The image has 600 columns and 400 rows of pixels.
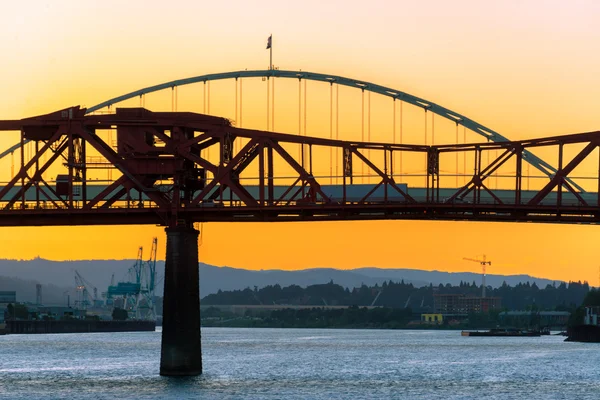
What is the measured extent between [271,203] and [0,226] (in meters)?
24.6

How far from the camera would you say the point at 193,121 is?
12194 centimetres

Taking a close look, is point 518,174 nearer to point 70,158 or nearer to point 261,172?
point 261,172

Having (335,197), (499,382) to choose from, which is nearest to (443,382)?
(499,382)

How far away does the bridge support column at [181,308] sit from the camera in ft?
382

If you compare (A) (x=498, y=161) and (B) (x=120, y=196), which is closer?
(A) (x=498, y=161)

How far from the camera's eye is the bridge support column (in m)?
116

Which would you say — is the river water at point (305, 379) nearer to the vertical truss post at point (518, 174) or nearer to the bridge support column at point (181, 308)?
the bridge support column at point (181, 308)

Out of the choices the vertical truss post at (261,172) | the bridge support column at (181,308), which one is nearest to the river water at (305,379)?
the bridge support column at (181,308)

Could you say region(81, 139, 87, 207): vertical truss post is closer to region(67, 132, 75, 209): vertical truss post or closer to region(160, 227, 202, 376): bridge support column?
region(67, 132, 75, 209): vertical truss post

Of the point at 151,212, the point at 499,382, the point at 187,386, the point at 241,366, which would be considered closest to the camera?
the point at 187,386

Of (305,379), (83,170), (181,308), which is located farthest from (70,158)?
(305,379)

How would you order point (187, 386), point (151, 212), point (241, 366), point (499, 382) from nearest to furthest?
point (187, 386) → point (151, 212) → point (499, 382) → point (241, 366)

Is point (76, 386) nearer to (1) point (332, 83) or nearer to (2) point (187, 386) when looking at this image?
(2) point (187, 386)

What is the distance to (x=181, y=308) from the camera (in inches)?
4579
